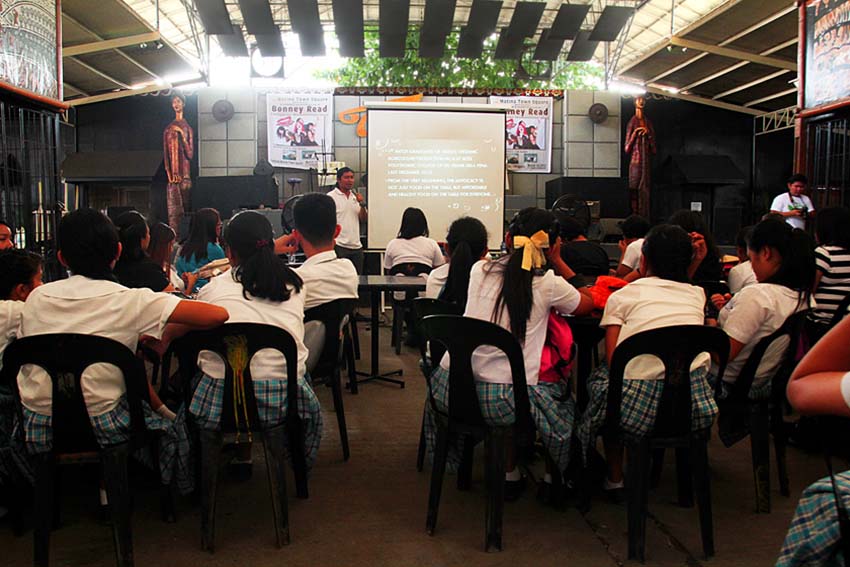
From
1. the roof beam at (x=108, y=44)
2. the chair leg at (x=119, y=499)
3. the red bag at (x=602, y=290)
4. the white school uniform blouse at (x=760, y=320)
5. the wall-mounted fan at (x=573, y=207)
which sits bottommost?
the chair leg at (x=119, y=499)

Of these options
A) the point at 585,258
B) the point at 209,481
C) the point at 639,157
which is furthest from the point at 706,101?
the point at 209,481

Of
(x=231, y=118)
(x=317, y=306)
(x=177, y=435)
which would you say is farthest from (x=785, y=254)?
(x=231, y=118)

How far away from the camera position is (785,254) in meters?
2.69

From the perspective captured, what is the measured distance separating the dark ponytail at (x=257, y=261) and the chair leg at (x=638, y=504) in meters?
1.28

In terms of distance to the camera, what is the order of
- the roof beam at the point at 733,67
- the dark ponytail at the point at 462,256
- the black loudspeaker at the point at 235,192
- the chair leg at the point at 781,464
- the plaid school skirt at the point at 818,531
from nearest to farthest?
the plaid school skirt at the point at 818,531 < the chair leg at the point at 781,464 < the dark ponytail at the point at 462,256 < the roof beam at the point at 733,67 < the black loudspeaker at the point at 235,192

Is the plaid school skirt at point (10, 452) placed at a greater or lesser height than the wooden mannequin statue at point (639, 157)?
lesser

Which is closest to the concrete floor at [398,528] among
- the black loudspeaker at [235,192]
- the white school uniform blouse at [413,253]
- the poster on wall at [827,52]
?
the white school uniform blouse at [413,253]

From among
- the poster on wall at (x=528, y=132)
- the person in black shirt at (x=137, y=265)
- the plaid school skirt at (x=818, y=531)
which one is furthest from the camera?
the poster on wall at (x=528, y=132)

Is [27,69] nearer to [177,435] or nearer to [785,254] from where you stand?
[177,435]

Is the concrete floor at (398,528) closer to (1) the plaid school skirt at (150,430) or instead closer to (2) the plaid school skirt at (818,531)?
(1) the plaid school skirt at (150,430)

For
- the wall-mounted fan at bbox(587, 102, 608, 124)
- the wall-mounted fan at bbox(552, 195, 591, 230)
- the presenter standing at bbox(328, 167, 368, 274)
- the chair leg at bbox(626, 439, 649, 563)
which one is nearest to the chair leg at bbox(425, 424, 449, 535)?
the chair leg at bbox(626, 439, 649, 563)

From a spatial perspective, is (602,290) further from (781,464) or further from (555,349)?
(781,464)

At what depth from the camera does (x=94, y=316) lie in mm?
2072

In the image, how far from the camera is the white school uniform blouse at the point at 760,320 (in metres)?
2.59
